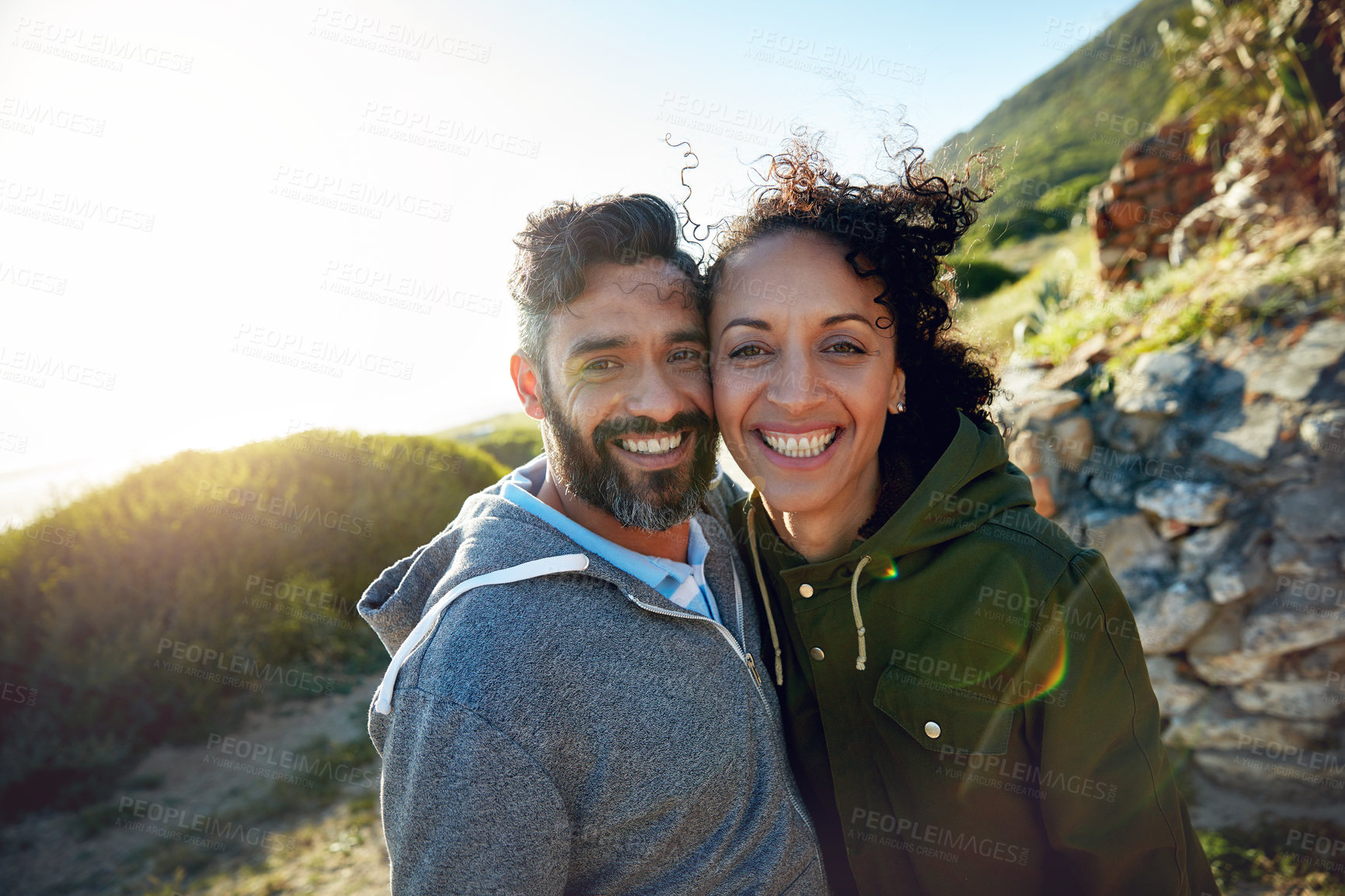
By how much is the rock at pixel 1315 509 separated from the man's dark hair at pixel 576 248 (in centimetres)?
365

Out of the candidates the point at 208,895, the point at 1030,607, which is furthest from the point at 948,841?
the point at 208,895

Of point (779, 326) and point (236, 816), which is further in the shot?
point (236, 816)

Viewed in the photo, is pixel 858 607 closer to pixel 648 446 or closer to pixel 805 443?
pixel 805 443

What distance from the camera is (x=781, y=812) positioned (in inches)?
84.2

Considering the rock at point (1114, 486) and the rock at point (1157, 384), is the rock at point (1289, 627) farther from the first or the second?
the rock at point (1157, 384)

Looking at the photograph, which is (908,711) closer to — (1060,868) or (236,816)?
(1060,868)

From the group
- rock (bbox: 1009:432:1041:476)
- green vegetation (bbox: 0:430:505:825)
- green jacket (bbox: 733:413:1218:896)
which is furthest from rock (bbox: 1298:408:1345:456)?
green vegetation (bbox: 0:430:505:825)

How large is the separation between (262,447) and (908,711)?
7601 millimetres

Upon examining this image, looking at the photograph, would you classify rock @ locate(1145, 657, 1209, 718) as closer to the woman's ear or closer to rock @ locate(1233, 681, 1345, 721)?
rock @ locate(1233, 681, 1345, 721)

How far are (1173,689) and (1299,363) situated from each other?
2.05 metres

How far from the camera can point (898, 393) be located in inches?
99.1

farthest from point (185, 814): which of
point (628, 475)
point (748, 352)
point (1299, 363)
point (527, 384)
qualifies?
point (1299, 363)

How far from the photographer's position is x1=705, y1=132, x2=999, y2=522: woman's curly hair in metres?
2.29

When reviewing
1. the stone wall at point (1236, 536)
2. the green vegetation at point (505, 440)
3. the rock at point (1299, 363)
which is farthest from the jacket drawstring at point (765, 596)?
the green vegetation at point (505, 440)
